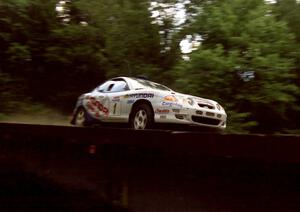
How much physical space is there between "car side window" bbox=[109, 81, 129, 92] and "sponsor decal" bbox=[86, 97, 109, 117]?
0.48m

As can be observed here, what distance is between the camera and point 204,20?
1781cm

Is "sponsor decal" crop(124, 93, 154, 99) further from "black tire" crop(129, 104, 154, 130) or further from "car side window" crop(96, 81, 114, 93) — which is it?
"car side window" crop(96, 81, 114, 93)

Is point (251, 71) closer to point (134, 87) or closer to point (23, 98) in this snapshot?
point (134, 87)

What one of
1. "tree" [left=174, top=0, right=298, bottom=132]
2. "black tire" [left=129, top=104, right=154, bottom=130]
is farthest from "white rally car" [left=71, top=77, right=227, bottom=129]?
"tree" [left=174, top=0, right=298, bottom=132]

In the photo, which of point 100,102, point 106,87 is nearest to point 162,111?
point 100,102

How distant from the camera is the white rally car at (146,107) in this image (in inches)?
310

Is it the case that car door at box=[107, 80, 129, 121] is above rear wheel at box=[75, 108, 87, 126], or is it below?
above

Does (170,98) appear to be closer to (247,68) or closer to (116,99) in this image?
(116,99)

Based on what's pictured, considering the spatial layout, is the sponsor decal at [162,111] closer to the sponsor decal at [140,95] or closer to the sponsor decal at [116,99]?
the sponsor decal at [140,95]

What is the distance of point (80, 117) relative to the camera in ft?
36.4

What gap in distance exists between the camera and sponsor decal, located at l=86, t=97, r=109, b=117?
9.74 metres

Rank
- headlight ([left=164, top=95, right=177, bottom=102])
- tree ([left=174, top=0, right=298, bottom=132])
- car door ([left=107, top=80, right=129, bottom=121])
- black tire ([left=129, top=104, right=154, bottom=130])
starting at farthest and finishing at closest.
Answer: tree ([left=174, top=0, right=298, bottom=132]) → car door ([left=107, top=80, right=129, bottom=121]) → black tire ([left=129, top=104, right=154, bottom=130]) → headlight ([left=164, top=95, right=177, bottom=102])

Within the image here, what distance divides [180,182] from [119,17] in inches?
625

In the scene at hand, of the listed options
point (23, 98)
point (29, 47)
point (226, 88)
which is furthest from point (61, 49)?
point (226, 88)
